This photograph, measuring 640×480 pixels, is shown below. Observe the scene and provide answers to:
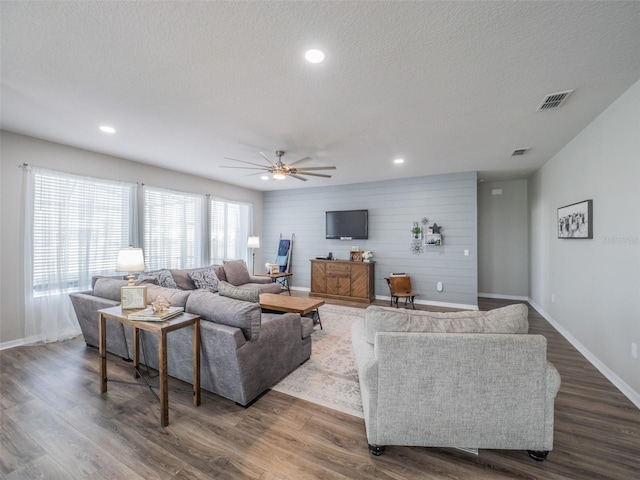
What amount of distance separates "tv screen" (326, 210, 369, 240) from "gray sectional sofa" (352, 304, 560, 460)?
476 cm

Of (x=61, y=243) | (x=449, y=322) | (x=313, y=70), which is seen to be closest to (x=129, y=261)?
(x=61, y=243)

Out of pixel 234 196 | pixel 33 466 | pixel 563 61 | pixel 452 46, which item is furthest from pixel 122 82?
pixel 234 196

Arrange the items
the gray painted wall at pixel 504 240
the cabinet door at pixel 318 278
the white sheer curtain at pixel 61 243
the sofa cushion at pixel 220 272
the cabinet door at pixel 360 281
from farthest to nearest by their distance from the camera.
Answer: the cabinet door at pixel 318 278, the gray painted wall at pixel 504 240, the cabinet door at pixel 360 281, the sofa cushion at pixel 220 272, the white sheer curtain at pixel 61 243

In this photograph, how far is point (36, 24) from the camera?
172 centimetres

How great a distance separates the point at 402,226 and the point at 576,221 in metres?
3.01

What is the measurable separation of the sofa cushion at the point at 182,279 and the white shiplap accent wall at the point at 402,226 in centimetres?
328

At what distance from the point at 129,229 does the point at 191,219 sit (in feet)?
4.29

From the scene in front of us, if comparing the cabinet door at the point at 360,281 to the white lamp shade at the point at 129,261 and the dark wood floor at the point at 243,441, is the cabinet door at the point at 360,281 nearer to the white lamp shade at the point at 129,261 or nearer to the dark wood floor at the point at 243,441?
the dark wood floor at the point at 243,441

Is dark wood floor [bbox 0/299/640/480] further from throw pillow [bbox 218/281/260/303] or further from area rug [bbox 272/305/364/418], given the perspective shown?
throw pillow [bbox 218/281/260/303]

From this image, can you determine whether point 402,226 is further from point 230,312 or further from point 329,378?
point 230,312

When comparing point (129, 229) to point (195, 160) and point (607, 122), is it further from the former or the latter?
point (607, 122)

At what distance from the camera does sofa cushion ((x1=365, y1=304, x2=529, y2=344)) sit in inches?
67.9

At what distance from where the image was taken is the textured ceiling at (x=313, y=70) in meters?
1.64

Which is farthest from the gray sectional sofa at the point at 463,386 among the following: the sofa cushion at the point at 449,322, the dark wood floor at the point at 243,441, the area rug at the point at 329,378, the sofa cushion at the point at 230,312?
the sofa cushion at the point at 230,312
